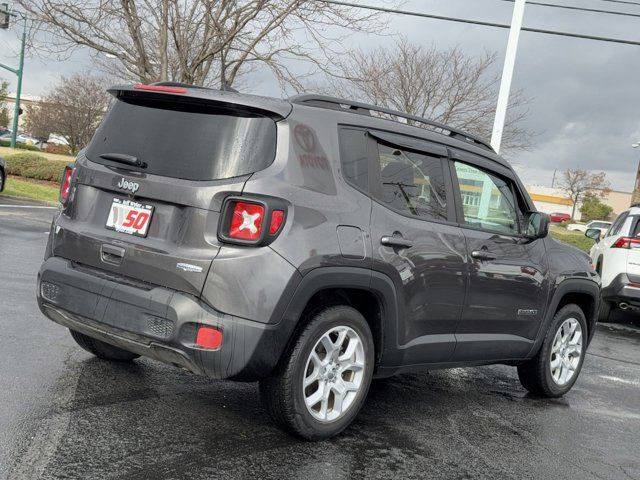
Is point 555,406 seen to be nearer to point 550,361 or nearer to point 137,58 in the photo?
point 550,361

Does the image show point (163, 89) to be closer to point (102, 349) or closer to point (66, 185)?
point (66, 185)

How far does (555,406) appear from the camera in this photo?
18.4 ft

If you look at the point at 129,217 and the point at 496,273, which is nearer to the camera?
the point at 129,217

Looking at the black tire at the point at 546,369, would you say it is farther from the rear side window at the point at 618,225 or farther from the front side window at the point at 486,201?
the rear side window at the point at 618,225

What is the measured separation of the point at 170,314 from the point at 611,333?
8.11m

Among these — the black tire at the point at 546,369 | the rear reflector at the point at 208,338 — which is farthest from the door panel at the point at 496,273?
the rear reflector at the point at 208,338

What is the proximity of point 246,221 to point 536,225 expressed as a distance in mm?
2600

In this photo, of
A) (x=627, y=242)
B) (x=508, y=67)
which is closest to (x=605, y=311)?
(x=627, y=242)

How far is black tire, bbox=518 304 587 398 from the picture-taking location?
5613 mm

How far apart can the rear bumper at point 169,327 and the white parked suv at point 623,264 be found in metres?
7.57

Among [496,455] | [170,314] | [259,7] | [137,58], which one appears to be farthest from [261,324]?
[137,58]

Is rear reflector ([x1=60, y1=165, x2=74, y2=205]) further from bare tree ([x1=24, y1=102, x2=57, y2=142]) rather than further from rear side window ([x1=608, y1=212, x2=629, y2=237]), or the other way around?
bare tree ([x1=24, y1=102, x2=57, y2=142])

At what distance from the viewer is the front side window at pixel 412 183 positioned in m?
4.26

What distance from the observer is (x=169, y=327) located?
3582 mm
